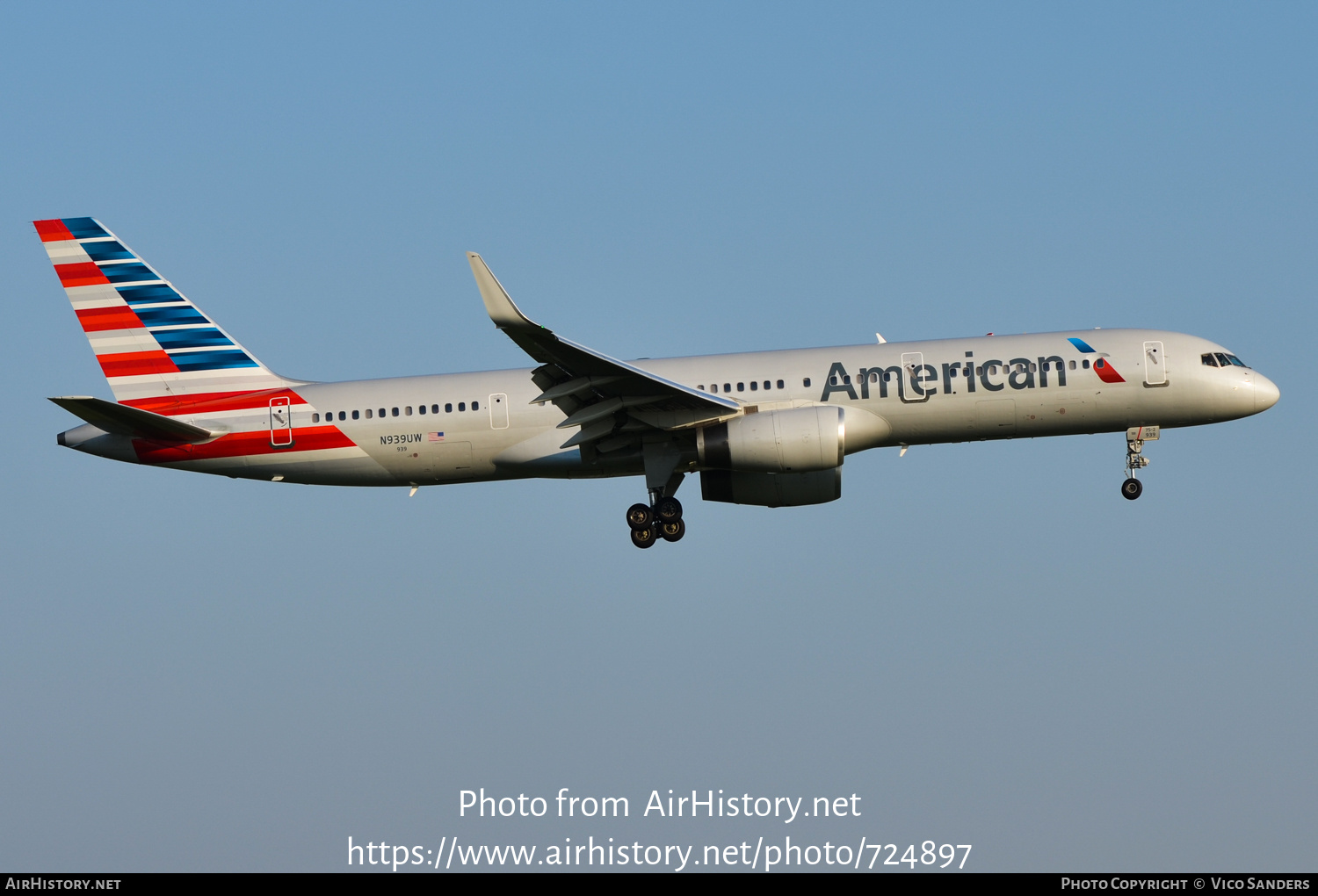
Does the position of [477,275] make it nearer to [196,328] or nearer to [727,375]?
[727,375]

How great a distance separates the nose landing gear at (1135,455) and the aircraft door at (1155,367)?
120cm

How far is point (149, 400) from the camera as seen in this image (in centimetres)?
3909

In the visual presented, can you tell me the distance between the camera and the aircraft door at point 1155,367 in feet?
119

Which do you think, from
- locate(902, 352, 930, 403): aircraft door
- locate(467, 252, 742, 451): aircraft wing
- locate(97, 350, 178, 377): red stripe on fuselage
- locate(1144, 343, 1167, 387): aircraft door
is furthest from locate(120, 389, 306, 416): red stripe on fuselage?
locate(1144, 343, 1167, 387): aircraft door

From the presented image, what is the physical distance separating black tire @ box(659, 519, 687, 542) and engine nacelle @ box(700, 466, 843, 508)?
1.89 meters

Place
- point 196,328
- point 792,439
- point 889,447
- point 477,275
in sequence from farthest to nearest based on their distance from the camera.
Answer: point 196,328
point 889,447
point 792,439
point 477,275

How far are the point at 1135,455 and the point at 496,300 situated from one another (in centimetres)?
1697

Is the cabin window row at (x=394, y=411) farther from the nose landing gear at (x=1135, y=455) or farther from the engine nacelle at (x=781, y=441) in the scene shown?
the nose landing gear at (x=1135, y=455)

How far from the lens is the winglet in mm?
30594

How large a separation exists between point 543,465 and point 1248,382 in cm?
1783

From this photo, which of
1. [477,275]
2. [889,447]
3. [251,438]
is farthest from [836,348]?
[251,438]

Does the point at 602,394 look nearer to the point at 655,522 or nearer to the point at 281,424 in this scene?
the point at 655,522

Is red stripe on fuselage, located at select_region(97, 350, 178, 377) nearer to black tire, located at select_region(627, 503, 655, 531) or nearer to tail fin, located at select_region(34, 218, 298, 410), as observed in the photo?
tail fin, located at select_region(34, 218, 298, 410)

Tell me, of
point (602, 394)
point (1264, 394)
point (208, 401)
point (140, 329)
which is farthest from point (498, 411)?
point (1264, 394)
